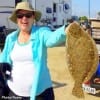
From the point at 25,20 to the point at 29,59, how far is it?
0.35 m

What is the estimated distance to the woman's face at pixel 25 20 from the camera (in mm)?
3582

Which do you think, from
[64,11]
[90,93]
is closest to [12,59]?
[90,93]

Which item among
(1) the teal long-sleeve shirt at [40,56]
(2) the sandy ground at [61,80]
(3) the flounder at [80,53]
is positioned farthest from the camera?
(2) the sandy ground at [61,80]

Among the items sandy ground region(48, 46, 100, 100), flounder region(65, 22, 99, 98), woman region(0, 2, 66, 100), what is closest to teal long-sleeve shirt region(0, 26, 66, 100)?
woman region(0, 2, 66, 100)

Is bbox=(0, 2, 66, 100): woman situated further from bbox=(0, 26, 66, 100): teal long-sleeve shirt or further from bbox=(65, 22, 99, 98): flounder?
bbox=(65, 22, 99, 98): flounder

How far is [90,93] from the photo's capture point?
25.7 ft

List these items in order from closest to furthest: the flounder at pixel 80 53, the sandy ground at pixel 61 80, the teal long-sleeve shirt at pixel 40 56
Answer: the flounder at pixel 80 53, the teal long-sleeve shirt at pixel 40 56, the sandy ground at pixel 61 80

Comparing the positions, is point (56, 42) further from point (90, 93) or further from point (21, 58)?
point (90, 93)

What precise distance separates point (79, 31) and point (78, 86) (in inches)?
18.5

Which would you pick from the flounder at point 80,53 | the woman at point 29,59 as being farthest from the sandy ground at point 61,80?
the flounder at point 80,53

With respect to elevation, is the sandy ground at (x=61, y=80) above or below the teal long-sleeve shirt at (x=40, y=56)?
below

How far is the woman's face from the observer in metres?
3.58

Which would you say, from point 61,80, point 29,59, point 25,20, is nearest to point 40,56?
point 29,59

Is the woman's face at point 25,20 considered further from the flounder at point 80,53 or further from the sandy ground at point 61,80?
the sandy ground at point 61,80
